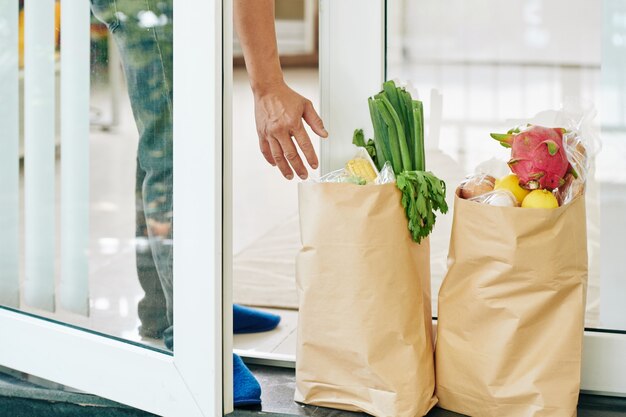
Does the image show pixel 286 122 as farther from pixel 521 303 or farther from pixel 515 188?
pixel 521 303

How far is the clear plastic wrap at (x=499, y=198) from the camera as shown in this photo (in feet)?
4.83

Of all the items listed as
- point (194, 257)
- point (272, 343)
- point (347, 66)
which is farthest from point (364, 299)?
point (272, 343)

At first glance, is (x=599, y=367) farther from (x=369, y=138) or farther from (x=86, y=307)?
(x=86, y=307)

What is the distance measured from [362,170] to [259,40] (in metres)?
0.34

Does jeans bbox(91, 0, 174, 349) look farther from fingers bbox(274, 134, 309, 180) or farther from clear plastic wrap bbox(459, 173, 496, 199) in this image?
clear plastic wrap bbox(459, 173, 496, 199)

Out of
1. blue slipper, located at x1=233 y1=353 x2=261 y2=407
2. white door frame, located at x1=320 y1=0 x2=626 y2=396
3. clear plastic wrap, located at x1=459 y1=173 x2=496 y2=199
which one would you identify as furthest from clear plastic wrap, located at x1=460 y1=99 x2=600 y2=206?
blue slipper, located at x1=233 y1=353 x2=261 y2=407

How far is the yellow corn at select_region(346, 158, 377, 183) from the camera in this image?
1600 mm

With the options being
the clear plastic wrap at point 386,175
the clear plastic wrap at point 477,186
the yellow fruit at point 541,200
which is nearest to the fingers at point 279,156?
the clear plastic wrap at point 386,175

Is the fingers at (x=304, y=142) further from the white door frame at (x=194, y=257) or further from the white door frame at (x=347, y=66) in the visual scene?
the white door frame at (x=194, y=257)

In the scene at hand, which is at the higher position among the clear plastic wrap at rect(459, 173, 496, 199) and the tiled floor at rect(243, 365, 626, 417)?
the clear plastic wrap at rect(459, 173, 496, 199)

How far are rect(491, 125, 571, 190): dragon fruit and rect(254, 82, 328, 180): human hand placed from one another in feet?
1.31

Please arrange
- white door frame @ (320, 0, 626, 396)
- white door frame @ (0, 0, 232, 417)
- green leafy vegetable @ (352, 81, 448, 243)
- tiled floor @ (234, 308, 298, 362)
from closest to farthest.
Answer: white door frame @ (0, 0, 232, 417) < green leafy vegetable @ (352, 81, 448, 243) < white door frame @ (320, 0, 626, 396) < tiled floor @ (234, 308, 298, 362)

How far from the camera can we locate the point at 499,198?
4.85 ft

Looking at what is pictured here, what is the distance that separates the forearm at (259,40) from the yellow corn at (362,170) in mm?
241
